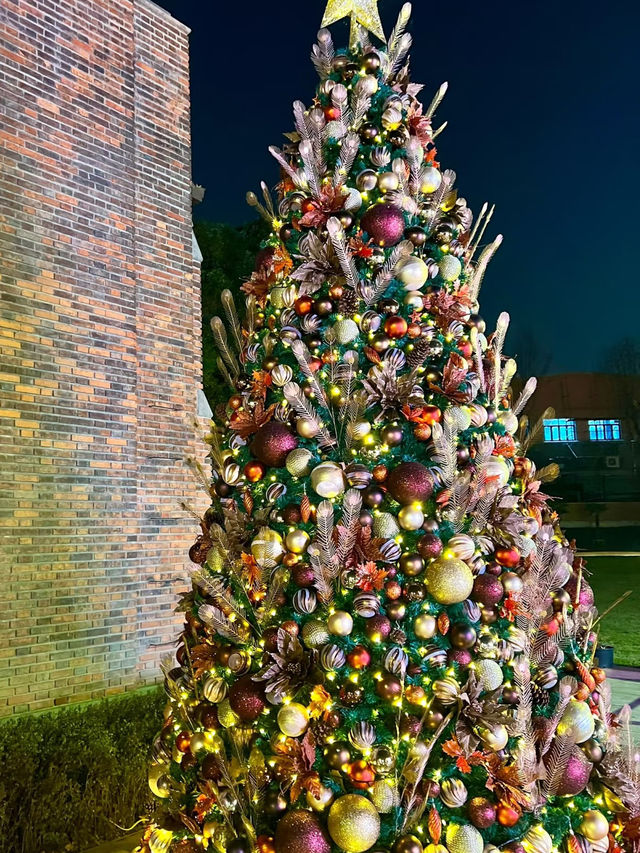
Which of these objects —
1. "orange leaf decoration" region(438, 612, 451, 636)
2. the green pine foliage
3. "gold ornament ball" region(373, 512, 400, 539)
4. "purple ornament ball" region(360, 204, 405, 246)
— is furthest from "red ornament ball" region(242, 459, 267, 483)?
the green pine foliage

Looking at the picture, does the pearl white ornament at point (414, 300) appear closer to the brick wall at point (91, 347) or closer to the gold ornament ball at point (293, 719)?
the gold ornament ball at point (293, 719)

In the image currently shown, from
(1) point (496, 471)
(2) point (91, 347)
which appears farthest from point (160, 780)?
(2) point (91, 347)

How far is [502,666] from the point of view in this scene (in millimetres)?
1737

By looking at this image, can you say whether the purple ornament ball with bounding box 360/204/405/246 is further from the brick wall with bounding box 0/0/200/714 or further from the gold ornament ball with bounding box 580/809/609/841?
the brick wall with bounding box 0/0/200/714

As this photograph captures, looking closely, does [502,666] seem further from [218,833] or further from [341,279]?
[341,279]

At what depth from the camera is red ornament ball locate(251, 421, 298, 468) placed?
6.24 feet

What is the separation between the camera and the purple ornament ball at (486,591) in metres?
1.74

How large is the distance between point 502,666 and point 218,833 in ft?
2.87

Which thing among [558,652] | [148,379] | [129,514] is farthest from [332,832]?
[148,379]

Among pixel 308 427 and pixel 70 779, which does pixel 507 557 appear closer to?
pixel 308 427

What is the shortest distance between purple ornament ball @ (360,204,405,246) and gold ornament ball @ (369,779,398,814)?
1464 mm

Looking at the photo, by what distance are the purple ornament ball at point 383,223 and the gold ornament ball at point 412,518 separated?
2.68 feet

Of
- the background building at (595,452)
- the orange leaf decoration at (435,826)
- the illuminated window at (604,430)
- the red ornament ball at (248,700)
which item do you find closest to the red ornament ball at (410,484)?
the red ornament ball at (248,700)

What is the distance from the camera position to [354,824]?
1520 millimetres
